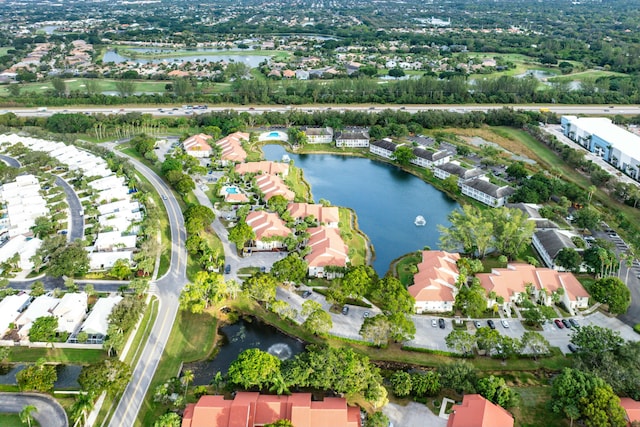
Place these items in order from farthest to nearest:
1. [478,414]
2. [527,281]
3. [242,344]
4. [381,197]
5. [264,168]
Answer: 1. [264,168]
2. [381,197]
3. [527,281]
4. [242,344]
5. [478,414]

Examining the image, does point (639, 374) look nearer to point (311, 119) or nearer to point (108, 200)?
point (108, 200)

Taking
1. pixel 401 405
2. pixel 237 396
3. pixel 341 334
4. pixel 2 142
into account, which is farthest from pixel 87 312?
pixel 2 142

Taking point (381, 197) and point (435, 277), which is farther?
point (381, 197)

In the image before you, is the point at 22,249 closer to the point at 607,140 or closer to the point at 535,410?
the point at 535,410


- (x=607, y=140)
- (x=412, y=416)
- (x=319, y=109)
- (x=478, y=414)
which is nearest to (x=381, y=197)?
(x=607, y=140)

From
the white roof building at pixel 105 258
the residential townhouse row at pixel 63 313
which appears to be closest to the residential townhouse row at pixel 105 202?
the white roof building at pixel 105 258

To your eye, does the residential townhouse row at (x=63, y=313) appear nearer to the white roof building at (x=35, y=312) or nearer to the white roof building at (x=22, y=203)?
the white roof building at (x=35, y=312)

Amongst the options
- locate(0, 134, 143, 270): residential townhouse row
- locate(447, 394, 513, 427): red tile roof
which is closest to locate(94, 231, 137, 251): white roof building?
locate(0, 134, 143, 270): residential townhouse row
